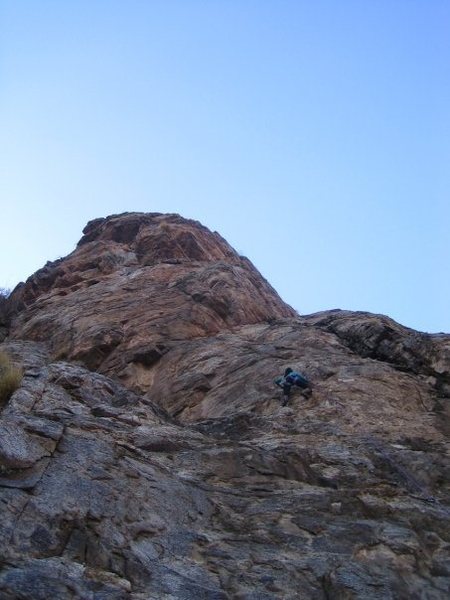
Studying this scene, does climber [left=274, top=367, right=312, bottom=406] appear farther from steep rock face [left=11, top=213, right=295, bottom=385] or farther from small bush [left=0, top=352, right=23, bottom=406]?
small bush [left=0, top=352, right=23, bottom=406]

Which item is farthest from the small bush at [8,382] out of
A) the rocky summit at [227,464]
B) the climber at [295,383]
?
the climber at [295,383]

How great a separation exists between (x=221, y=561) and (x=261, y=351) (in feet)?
36.8

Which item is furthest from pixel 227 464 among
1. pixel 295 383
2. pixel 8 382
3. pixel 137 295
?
pixel 137 295

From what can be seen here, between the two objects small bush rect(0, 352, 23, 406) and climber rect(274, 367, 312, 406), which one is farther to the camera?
climber rect(274, 367, 312, 406)

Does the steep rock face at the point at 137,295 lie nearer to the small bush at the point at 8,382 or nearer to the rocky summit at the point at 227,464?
the rocky summit at the point at 227,464

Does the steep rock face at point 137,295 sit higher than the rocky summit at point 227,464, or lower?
higher

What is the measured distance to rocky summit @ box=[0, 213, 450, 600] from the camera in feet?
28.8

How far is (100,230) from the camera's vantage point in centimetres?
3656

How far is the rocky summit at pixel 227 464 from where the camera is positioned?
8766 millimetres

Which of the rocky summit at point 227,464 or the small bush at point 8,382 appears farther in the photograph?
the small bush at point 8,382

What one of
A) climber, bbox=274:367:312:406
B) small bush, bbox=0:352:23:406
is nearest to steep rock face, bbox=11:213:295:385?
climber, bbox=274:367:312:406

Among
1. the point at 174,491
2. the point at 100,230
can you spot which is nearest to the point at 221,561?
the point at 174,491

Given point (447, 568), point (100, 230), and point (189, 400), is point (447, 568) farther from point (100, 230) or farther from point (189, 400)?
point (100, 230)

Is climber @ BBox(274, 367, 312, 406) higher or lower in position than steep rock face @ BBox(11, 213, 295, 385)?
lower
